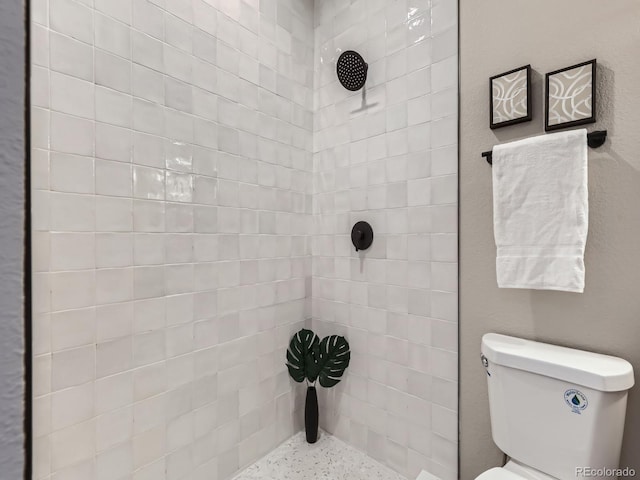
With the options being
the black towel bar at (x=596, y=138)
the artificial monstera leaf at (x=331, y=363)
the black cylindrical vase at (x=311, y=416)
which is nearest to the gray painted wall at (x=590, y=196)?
the black towel bar at (x=596, y=138)

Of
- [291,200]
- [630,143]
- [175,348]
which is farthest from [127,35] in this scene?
[630,143]

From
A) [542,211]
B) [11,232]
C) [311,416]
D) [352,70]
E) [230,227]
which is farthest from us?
→ [311,416]

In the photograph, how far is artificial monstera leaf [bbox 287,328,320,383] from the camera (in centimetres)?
158

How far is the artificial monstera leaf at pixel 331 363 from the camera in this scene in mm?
1571

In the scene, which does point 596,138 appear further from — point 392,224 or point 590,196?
point 392,224

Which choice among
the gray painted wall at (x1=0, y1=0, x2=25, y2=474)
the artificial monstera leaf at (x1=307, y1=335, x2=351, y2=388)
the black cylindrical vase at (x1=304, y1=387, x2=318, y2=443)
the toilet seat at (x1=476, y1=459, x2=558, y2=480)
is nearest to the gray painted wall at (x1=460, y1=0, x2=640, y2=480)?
the toilet seat at (x1=476, y1=459, x2=558, y2=480)

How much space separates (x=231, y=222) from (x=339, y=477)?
3.76ft

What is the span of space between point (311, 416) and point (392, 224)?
0.97 meters

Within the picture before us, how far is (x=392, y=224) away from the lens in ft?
4.84

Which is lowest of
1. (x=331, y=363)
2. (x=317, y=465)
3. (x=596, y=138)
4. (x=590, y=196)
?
(x=317, y=465)

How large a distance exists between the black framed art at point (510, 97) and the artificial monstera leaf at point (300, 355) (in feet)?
3.87
